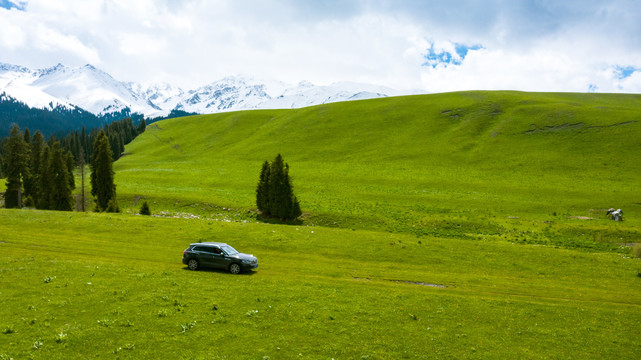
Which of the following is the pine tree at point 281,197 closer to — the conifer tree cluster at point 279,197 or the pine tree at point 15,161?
the conifer tree cluster at point 279,197

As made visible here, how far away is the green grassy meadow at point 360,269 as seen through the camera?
15445mm

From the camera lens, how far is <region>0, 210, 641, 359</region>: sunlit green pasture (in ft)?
48.4

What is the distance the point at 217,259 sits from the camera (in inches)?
1011

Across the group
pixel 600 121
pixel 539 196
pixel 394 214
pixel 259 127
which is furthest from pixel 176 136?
pixel 600 121

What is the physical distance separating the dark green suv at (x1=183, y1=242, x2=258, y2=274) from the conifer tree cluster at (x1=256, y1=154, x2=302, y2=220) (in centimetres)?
2917

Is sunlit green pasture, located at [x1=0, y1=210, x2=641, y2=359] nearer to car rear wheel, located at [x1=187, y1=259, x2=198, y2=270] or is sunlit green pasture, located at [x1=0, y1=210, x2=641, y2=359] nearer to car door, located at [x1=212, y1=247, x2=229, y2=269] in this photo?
car door, located at [x1=212, y1=247, x2=229, y2=269]

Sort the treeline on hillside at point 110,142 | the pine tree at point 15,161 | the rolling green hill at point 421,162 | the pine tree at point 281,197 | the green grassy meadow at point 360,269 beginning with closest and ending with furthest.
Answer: the green grassy meadow at point 360,269 → the pine tree at point 281,197 → the rolling green hill at point 421,162 → the pine tree at point 15,161 → the treeline on hillside at point 110,142

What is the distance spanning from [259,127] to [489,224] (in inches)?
4802

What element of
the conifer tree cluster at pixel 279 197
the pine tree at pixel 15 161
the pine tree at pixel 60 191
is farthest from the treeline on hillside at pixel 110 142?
the conifer tree cluster at pixel 279 197

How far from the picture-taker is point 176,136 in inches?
6422

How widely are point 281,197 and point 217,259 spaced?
30168 millimetres

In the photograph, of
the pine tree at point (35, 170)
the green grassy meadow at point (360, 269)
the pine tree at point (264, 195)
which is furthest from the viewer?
the pine tree at point (35, 170)

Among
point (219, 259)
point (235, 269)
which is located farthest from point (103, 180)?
point (235, 269)

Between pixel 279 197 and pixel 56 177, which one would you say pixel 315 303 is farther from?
pixel 56 177
